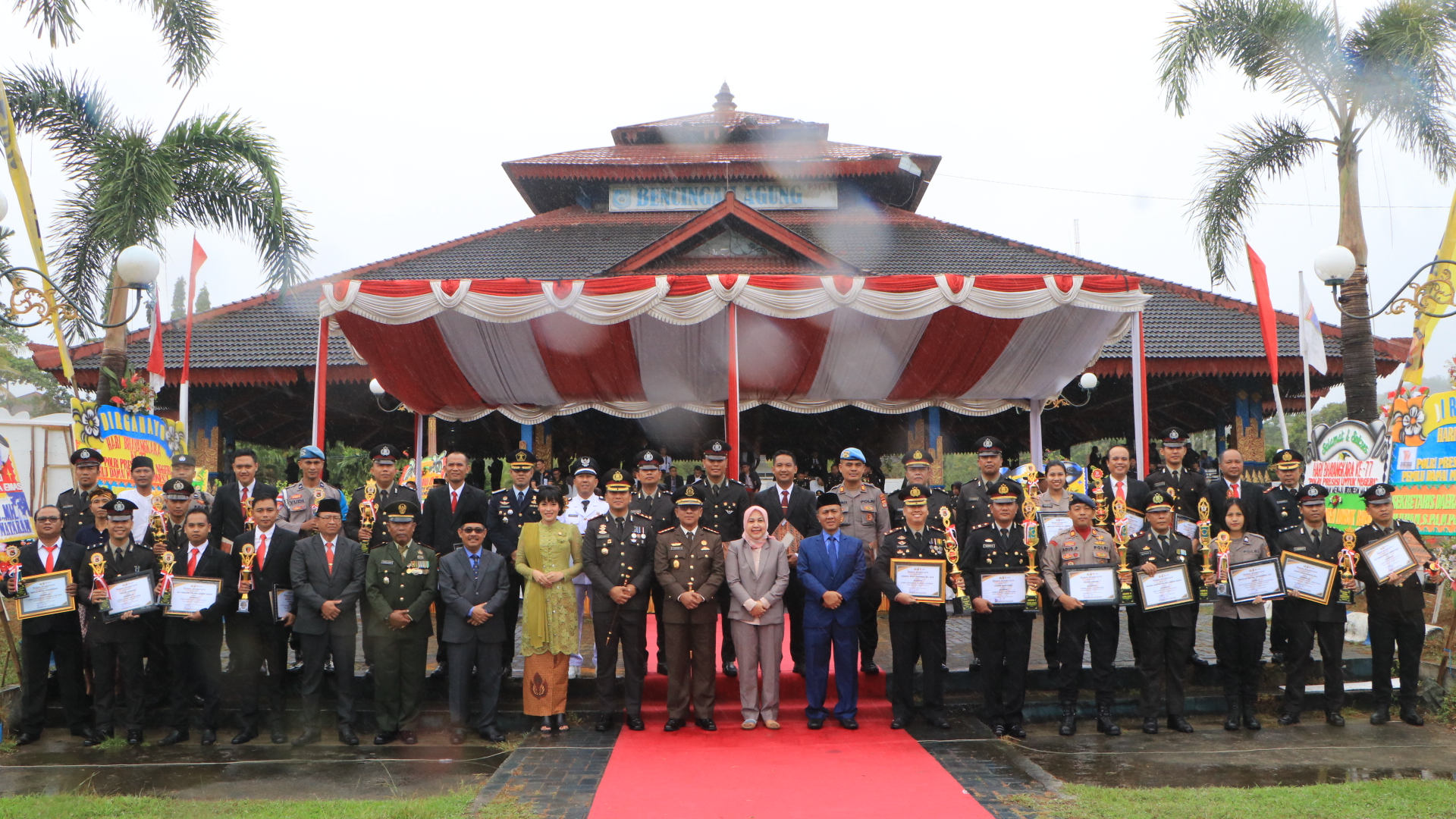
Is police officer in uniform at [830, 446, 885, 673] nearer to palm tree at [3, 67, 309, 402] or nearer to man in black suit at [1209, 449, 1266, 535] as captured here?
man in black suit at [1209, 449, 1266, 535]

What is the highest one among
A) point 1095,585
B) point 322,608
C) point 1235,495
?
point 1235,495

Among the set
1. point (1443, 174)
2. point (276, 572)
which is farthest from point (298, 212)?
point (1443, 174)

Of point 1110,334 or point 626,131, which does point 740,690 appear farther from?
point 626,131

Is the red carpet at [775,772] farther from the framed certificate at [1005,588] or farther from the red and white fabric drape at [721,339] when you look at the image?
the red and white fabric drape at [721,339]

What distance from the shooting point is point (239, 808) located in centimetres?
523

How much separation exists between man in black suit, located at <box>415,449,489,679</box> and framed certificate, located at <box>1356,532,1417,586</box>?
6371 millimetres

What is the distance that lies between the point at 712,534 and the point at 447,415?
5639 millimetres

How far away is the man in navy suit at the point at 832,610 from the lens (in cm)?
687

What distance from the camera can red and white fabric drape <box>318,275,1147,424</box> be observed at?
8484 millimetres

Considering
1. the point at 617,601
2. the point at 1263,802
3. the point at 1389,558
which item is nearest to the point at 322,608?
the point at 617,601

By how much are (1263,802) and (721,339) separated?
21.7 ft

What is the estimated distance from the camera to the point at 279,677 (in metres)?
7.12

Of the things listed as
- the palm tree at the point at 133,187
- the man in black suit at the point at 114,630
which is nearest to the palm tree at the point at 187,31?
the palm tree at the point at 133,187

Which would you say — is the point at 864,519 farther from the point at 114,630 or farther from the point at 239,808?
the point at 114,630
